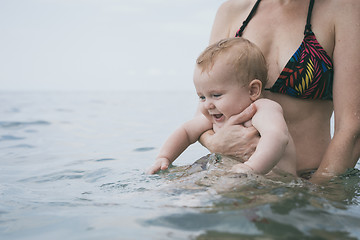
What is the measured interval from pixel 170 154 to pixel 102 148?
3075mm

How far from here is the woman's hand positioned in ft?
9.18

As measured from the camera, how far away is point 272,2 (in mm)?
3523

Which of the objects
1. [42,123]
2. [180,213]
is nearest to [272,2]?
[180,213]

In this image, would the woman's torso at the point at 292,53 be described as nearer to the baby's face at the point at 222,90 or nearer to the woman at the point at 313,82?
the woman at the point at 313,82

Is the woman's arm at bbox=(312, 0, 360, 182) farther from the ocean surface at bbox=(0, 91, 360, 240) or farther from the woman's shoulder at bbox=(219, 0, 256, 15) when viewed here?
the woman's shoulder at bbox=(219, 0, 256, 15)

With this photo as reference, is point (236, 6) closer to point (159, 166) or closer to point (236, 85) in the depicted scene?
point (236, 85)

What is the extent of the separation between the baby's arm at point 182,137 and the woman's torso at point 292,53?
552 mm

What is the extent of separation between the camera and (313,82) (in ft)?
10.0

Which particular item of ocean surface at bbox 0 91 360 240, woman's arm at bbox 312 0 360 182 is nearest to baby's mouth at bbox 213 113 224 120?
ocean surface at bbox 0 91 360 240

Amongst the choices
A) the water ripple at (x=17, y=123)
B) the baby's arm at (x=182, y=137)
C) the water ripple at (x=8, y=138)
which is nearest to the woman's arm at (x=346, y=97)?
the baby's arm at (x=182, y=137)

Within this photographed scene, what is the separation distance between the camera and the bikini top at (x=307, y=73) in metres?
3.04

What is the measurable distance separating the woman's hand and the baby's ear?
3.9 inches

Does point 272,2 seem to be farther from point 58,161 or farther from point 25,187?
point 58,161

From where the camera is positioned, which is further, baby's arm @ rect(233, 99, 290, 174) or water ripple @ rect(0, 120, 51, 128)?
water ripple @ rect(0, 120, 51, 128)
